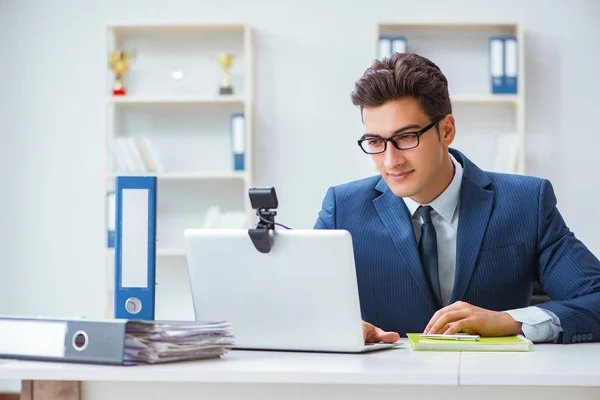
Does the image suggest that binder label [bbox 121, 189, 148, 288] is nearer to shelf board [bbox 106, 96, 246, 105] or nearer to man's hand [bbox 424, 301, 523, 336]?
man's hand [bbox 424, 301, 523, 336]

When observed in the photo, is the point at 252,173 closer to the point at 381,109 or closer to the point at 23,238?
the point at 23,238

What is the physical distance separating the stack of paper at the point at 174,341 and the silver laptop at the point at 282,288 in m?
0.11

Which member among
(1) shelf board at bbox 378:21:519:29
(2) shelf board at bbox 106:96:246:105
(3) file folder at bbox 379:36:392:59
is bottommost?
(2) shelf board at bbox 106:96:246:105

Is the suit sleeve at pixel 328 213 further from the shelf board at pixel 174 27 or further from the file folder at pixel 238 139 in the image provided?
the shelf board at pixel 174 27

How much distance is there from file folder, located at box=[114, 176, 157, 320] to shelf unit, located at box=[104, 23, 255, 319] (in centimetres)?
276

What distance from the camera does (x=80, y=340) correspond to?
4.41ft

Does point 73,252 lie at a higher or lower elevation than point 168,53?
lower

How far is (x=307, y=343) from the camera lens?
155 cm

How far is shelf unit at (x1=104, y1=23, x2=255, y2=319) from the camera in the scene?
441cm

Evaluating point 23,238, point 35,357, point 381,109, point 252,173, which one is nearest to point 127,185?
point 35,357

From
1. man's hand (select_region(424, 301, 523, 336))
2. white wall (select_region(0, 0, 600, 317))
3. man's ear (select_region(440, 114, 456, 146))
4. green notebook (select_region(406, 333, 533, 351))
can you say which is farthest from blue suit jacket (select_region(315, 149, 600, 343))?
white wall (select_region(0, 0, 600, 317))

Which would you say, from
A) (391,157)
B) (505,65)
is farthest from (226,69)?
(391,157)

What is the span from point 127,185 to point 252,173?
2.85 metres

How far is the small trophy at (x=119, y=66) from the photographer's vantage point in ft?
14.1
